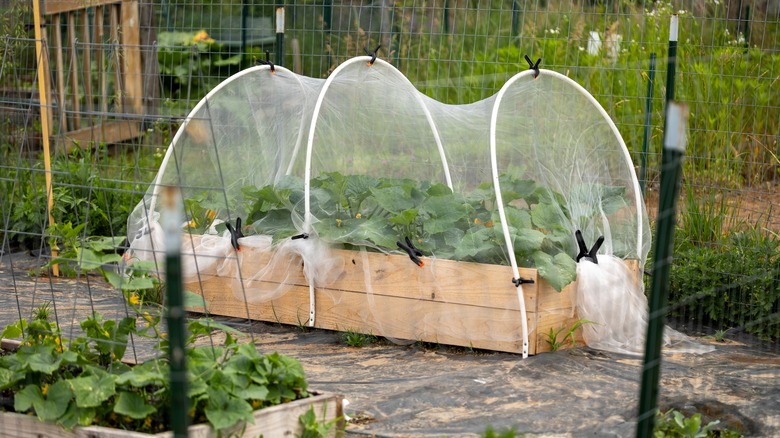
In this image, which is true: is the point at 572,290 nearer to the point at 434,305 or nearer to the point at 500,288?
the point at 500,288

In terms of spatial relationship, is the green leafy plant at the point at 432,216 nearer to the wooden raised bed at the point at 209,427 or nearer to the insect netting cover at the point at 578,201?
the insect netting cover at the point at 578,201

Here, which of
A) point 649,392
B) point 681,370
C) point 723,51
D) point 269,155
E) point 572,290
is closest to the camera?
point 649,392

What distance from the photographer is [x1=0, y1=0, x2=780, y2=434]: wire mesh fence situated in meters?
5.29

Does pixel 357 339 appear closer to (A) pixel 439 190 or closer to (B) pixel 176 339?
(A) pixel 439 190

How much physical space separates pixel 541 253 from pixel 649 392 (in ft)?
7.39

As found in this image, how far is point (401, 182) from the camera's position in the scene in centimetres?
549

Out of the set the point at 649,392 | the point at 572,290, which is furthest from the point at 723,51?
the point at 649,392

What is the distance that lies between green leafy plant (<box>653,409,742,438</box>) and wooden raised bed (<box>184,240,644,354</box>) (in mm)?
1025

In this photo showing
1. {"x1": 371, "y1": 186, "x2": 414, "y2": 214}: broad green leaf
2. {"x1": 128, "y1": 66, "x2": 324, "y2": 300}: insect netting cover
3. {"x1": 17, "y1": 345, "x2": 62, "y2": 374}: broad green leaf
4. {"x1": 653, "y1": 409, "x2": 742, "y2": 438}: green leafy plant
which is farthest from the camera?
{"x1": 128, "y1": 66, "x2": 324, "y2": 300}: insect netting cover

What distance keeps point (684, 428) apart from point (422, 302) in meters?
1.67

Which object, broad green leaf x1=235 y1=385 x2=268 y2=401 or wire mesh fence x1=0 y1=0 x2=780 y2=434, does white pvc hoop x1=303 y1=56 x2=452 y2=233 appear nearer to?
wire mesh fence x1=0 y1=0 x2=780 y2=434

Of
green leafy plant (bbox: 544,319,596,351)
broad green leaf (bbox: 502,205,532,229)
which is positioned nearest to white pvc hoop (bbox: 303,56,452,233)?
broad green leaf (bbox: 502,205,532,229)

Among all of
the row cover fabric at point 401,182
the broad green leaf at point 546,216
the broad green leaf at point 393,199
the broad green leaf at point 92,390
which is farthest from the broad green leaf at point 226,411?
the broad green leaf at point 546,216

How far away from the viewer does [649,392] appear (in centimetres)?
253
